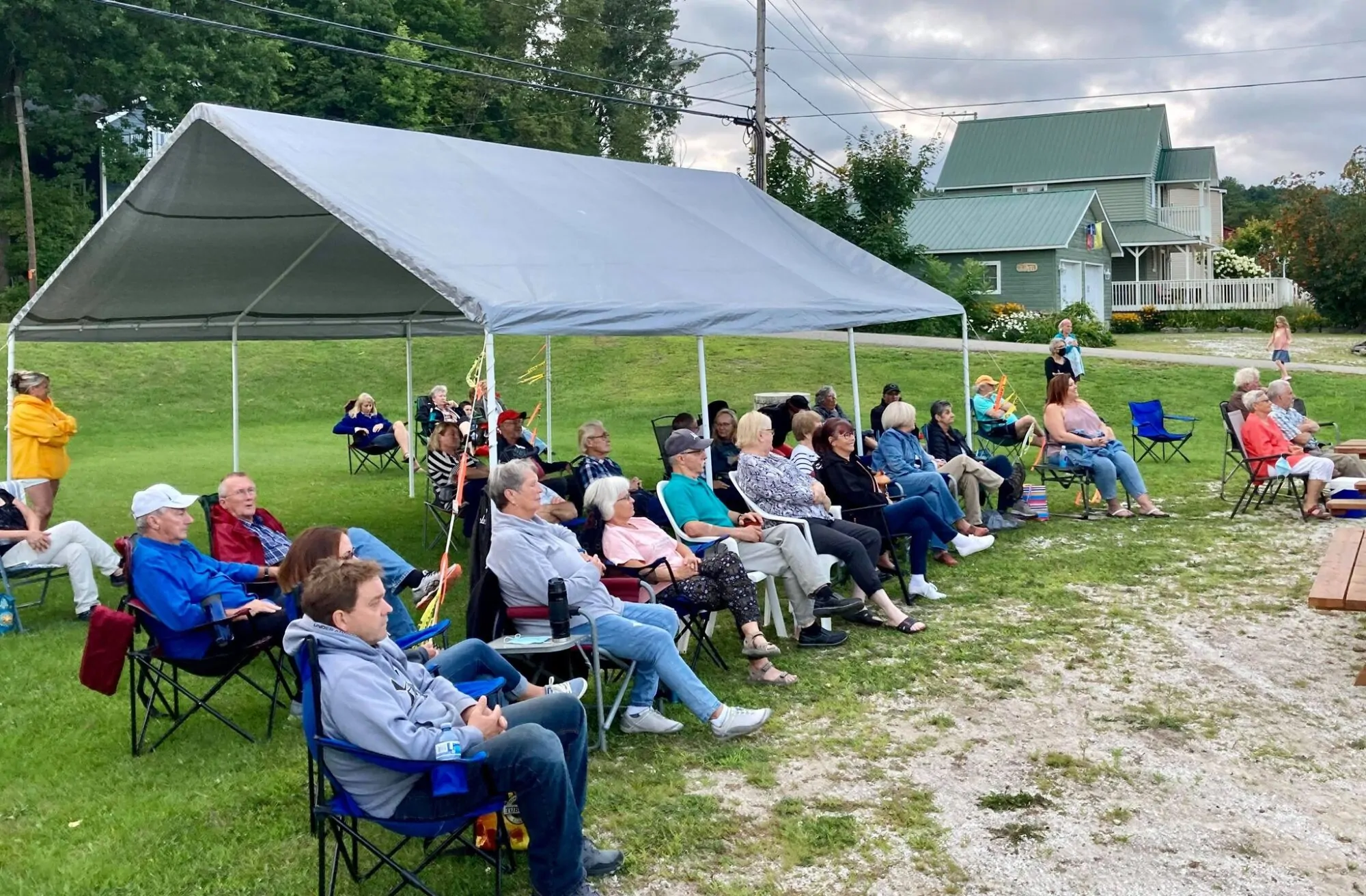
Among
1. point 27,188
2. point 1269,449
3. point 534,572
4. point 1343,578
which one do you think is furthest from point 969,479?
point 27,188

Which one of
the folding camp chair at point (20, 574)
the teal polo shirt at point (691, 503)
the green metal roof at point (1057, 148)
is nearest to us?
the teal polo shirt at point (691, 503)

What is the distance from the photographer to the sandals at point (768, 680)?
5285mm

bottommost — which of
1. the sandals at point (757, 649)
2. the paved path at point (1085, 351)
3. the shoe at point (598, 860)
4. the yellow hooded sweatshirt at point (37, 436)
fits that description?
the shoe at point (598, 860)

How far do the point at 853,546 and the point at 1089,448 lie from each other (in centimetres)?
386

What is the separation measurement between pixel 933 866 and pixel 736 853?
22.5 inches

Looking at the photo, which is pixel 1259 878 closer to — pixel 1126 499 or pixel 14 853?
pixel 14 853

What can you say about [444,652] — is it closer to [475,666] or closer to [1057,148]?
[475,666]

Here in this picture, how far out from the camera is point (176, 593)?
4.49m

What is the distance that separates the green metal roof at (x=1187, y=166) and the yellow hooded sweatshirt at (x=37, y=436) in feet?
122

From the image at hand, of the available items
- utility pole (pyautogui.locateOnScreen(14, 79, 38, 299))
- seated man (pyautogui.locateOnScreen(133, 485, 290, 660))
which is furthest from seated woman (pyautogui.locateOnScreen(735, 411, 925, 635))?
utility pole (pyautogui.locateOnScreen(14, 79, 38, 299))

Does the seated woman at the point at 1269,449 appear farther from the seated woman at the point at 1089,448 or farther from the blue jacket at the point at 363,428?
the blue jacket at the point at 363,428

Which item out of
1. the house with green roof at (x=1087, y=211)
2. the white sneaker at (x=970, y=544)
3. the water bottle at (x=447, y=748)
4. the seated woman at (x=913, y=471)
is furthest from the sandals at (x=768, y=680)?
the house with green roof at (x=1087, y=211)

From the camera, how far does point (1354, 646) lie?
5.70 metres

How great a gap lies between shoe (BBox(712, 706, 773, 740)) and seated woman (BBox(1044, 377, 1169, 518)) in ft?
17.4
